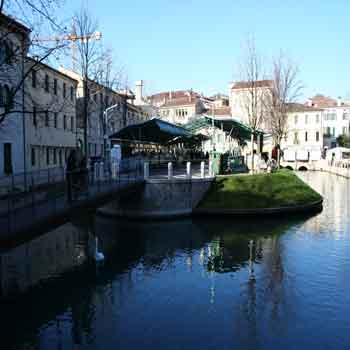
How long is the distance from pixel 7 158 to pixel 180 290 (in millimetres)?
17825

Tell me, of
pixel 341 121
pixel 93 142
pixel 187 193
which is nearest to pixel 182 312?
pixel 187 193

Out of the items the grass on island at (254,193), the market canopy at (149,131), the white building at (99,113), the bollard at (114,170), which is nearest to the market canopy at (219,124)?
the market canopy at (149,131)

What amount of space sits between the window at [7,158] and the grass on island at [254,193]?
1278 centimetres

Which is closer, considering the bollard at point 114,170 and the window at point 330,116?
the bollard at point 114,170

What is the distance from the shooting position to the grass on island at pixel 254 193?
1044 inches

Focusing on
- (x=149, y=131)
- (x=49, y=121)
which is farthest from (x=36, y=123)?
(x=149, y=131)

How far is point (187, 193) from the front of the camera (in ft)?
86.1

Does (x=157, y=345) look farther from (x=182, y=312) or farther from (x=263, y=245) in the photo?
(x=263, y=245)

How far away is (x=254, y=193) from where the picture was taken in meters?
27.5

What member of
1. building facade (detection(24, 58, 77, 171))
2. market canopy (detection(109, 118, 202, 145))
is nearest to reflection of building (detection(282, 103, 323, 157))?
market canopy (detection(109, 118, 202, 145))

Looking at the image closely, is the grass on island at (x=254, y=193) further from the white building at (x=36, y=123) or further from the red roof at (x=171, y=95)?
the red roof at (x=171, y=95)

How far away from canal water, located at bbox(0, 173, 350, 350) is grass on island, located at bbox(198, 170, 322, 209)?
4.13 meters

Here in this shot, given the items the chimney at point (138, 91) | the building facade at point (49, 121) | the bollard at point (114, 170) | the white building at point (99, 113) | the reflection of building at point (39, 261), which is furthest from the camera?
the chimney at point (138, 91)

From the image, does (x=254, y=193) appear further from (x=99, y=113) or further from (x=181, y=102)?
(x=181, y=102)
